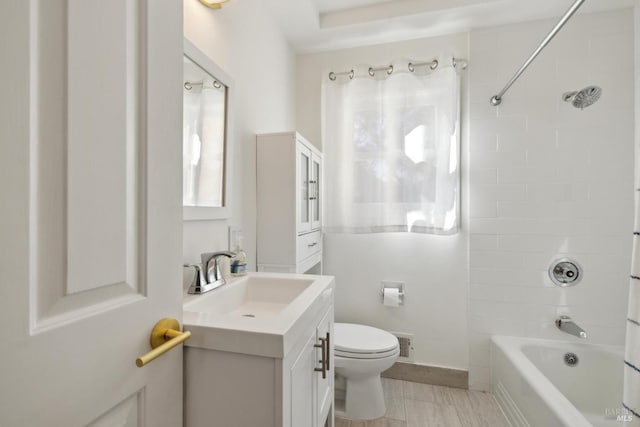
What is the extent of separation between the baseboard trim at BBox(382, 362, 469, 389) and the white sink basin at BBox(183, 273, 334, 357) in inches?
53.9

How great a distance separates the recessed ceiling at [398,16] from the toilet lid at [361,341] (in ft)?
6.55

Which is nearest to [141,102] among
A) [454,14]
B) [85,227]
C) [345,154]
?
[85,227]

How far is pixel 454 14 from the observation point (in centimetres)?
189

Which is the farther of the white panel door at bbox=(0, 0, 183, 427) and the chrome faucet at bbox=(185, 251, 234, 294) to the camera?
the chrome faucet at bbox=(185, 251, 234, 294)

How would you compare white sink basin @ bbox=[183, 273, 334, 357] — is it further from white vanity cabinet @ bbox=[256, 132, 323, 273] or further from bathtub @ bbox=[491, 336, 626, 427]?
bathtub @ bbox=[491, 336, 626, 427]

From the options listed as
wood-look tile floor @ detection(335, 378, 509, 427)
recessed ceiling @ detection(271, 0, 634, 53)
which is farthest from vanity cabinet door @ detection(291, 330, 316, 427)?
recessed ceiling @ detection(271, 0, 634, 53)

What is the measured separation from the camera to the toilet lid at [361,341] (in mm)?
1685

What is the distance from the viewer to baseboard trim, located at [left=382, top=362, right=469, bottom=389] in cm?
206

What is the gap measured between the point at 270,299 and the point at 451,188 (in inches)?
57.5

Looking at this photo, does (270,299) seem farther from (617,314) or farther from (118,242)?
(617,314)

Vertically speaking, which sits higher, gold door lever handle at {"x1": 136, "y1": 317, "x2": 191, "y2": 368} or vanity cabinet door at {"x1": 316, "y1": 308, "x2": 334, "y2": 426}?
gold door lever handle at {"x1": 136, "y1": 317, "x2": 191, "y2": 368}

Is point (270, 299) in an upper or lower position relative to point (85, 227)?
lower

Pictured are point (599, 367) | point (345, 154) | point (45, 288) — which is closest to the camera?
point (45, 288)

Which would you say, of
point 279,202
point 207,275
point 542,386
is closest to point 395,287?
point 542,386
